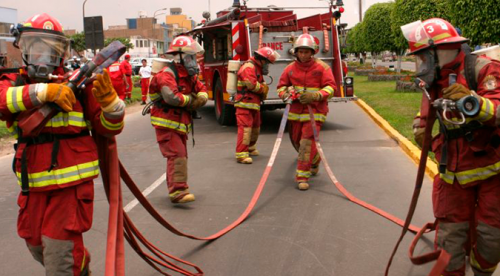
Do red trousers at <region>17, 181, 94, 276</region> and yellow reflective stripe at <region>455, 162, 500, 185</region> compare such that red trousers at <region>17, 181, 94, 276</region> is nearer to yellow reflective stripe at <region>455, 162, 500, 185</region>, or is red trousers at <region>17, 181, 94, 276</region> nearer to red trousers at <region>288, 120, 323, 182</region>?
yellow reflective stripe at <region>455, 162, 500, 185</region>

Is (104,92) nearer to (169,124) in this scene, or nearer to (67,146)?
(67,146)

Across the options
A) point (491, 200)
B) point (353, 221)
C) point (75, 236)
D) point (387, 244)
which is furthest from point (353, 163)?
point (75, 236)

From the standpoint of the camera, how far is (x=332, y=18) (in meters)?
12.4

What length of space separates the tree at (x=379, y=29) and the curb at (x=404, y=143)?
74.1ft

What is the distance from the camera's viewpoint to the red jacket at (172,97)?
6.08m

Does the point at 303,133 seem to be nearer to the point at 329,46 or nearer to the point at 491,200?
the point at 491,200

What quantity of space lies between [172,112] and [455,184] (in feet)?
11.7

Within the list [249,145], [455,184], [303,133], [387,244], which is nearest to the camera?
[455,184]

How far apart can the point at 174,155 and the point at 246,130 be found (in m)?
2.79

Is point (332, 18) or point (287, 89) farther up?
point (332, 18)

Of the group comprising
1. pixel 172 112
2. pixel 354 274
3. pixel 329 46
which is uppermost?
pixel 329 46

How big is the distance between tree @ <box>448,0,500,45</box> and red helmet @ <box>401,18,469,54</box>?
9960 mm

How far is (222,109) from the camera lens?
43.9 ft

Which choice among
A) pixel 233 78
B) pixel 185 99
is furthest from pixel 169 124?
pixel 233 78
